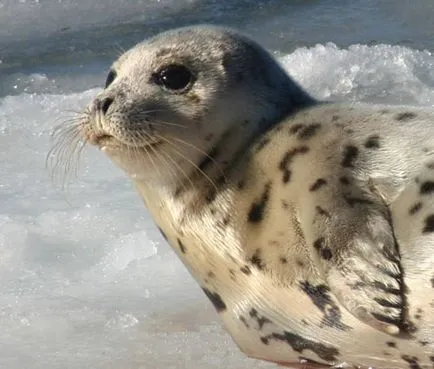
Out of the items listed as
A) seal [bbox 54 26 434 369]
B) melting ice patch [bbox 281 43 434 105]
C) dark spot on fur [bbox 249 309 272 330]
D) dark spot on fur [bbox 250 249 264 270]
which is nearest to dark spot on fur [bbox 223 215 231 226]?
seal [bbox 54 26 434 369]

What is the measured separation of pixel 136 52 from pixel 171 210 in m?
0.45

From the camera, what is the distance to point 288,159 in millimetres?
3260

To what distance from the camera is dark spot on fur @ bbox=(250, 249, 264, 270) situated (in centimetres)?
325

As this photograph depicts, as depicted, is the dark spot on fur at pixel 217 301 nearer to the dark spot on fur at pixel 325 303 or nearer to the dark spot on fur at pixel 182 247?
the dark spot on fur at pixel 182 247

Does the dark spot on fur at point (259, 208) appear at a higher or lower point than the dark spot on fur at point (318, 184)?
lower

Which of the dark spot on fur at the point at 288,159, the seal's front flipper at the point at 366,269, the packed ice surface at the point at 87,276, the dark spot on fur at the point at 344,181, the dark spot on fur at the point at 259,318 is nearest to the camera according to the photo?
the seal's front flipper at the point at 366,269

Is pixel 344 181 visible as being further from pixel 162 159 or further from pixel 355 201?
pixel 162 159

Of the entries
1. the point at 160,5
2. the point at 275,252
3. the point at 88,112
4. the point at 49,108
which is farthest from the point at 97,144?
the point at 160,5

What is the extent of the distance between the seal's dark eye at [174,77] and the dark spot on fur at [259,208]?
38cm

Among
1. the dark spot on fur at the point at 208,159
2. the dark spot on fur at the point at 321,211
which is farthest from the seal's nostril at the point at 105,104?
the dark spot on fur at the point at 321,211

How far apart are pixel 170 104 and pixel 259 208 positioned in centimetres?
36

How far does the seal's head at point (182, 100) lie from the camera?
10.8 ft

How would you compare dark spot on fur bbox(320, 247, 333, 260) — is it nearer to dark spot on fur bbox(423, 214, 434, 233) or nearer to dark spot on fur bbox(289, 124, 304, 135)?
dark spot on fur bbox(423, 214, 434, 233)

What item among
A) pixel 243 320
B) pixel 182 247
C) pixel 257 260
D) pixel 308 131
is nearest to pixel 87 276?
pixel 182 247
